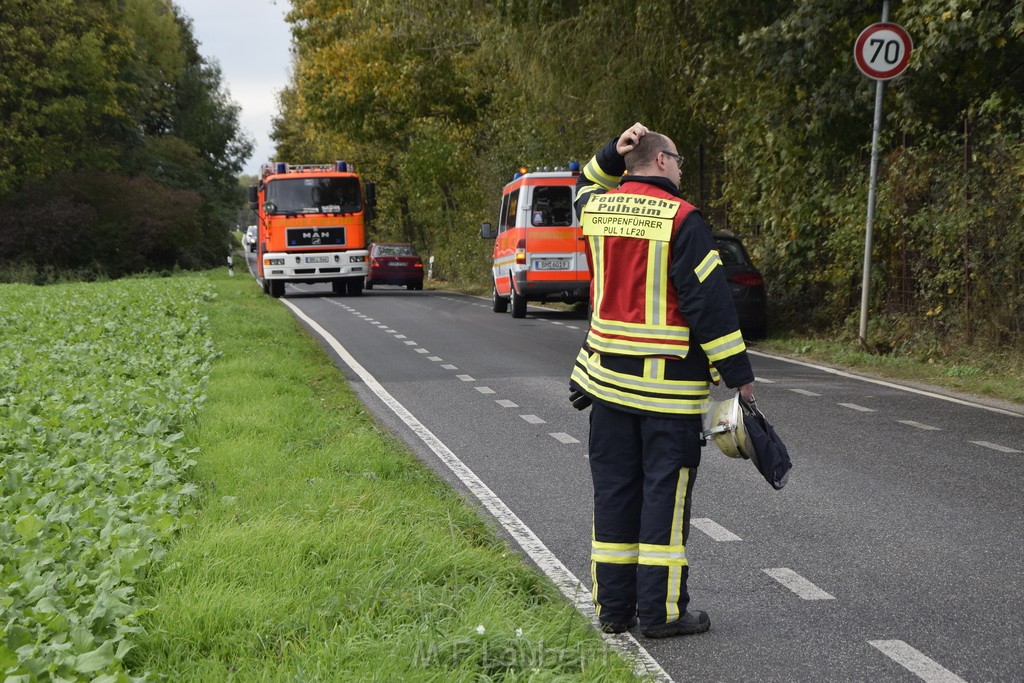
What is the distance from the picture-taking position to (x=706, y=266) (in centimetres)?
480

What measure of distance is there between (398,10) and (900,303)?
1679 cm

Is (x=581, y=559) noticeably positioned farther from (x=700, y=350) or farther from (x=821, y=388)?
(x=821, y=388)

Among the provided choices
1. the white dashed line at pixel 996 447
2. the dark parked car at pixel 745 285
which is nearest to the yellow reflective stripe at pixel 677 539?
the white dashed line at pixel 996 447

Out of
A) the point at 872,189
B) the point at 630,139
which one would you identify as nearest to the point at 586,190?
the point at 630,139

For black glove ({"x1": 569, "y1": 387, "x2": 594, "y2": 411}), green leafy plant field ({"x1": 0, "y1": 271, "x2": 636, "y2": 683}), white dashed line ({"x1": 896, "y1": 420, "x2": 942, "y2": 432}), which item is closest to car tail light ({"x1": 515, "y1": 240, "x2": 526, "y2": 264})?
green leafy plant field ({"x1": 0, "y1": 271, "x2": 636, "y2": 683})

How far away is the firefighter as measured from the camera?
15.8 ft

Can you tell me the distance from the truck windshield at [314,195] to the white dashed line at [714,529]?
83.9 feet

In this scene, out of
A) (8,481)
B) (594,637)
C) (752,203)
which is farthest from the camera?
(752,203)

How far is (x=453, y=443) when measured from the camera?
9.41m

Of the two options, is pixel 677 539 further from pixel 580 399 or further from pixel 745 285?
pixel 745 285

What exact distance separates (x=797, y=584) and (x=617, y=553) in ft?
3.53

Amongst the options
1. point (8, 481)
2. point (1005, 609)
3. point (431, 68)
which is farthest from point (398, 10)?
point (1005, 609)

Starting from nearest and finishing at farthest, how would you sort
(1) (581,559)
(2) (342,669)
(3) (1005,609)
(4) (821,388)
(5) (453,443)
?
(2) (342,669), (3) (1005,609), (1) (581,559), (5) (453,443), (4) (821,388)

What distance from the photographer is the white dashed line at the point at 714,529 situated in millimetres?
6426
